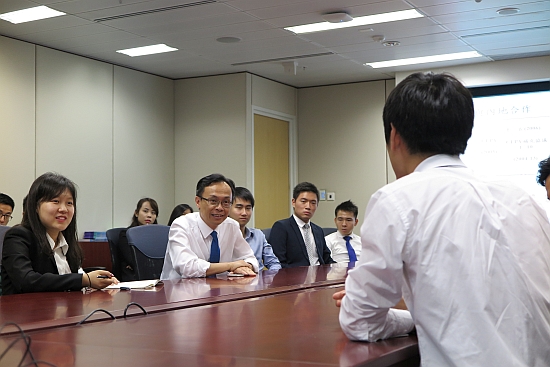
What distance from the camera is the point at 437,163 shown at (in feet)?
4.94

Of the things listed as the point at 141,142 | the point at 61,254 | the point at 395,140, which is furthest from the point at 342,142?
the point at 395,140

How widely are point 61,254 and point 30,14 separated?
324 cm

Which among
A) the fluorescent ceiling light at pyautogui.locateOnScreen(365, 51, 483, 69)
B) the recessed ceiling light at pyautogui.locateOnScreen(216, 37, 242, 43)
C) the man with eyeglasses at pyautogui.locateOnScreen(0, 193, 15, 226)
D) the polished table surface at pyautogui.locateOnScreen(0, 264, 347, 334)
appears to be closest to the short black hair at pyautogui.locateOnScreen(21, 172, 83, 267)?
the polished table surface at pyautogui.locateOnScreen(0, 264, 347, 334)

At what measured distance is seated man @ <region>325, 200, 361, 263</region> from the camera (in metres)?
5.52

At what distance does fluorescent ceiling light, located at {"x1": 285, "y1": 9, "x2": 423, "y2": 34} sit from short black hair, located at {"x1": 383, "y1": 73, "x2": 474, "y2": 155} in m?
4.35

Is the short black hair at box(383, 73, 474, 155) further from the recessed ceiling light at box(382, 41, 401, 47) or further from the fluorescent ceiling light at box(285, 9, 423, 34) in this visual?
the recessed ceiling light at box(382, 41, 401, 47)

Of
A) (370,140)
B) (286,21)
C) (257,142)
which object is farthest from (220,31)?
(370,140)

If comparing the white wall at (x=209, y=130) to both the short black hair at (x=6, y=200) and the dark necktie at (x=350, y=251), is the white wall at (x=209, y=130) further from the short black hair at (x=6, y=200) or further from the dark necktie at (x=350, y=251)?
the short black hair at (x=6, y=200)

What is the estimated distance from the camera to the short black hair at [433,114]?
1496 millimetres

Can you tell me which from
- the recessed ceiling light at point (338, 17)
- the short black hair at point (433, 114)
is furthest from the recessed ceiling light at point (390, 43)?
the short black hair at point (433, 114)

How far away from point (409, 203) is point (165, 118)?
283 inches

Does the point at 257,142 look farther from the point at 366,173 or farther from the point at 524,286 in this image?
the point at 524,286

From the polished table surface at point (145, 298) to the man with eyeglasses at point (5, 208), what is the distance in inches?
119

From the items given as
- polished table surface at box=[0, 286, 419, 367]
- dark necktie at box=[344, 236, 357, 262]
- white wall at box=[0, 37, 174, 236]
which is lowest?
dark necktie at box=[344, 236, 357, 262]
